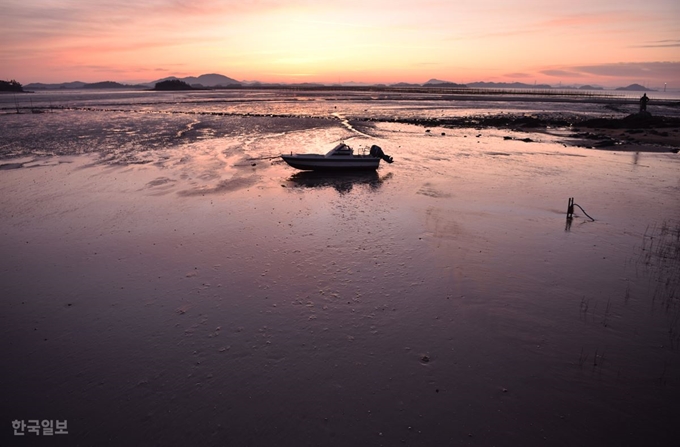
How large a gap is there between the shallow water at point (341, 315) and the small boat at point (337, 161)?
493 centimetres

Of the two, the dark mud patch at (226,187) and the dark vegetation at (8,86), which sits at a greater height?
the dark vegetation at (8,86)

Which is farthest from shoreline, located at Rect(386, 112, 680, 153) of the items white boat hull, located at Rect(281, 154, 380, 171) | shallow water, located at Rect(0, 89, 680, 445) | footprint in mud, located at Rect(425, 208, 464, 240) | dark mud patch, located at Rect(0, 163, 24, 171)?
dark mud patch, located at Rect(0, 163, 24, 171)

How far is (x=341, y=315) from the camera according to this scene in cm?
1038

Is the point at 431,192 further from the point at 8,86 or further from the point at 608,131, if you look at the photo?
the point at 8,86

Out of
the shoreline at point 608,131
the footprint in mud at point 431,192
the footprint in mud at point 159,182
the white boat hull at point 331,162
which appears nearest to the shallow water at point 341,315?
the footprint in mud at point 431,192

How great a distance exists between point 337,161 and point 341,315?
1874 cm

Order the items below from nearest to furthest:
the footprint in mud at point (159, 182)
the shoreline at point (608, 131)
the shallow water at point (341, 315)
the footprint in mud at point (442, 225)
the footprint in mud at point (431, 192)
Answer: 1. the shallow water at point (341, 315)
2. the footprint in mud at point (442, 225)
3. the footprint in mud at point (431, 192)
4. the footprint in mud at point (159, 182)
5. the shoreline at point (608, 131)

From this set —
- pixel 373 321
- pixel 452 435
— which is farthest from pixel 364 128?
pixel 452 435

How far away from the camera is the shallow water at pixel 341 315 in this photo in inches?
287

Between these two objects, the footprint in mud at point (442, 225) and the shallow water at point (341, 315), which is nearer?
the shallow water at point (341, 315)

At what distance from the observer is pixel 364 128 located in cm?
5516

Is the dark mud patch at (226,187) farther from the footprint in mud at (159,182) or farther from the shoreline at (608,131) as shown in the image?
the shoreline at (608,131)

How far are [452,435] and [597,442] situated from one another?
8.08 ft

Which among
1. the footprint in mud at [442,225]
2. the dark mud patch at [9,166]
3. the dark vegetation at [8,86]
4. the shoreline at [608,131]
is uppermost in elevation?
the dark vegetation at [8,86]
